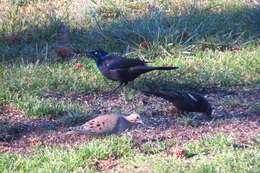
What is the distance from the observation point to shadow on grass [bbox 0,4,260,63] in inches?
364

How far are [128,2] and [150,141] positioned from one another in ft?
18.5

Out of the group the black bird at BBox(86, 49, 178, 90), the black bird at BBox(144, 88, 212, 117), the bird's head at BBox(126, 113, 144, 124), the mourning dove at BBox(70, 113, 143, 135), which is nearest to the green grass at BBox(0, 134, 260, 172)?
the mourning dove at BBox(70, 113, 143, 135)

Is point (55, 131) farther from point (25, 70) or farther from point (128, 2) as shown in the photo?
point (128, 2)

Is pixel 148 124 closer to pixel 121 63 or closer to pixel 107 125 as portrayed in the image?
pixel 107 125

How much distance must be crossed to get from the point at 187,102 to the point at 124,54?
2600 mm

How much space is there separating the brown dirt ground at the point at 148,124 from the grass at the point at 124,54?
95 millimetres

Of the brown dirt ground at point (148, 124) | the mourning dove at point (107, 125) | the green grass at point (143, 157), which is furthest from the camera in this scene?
the brown dirt ground at point (148, 124)

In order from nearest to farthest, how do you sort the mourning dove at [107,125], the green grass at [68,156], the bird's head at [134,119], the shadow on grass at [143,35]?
the green grass at [68,156]
the mourning dove at [107,125]
the bird's head at [134,119]
the shadow on grass at [143,35]

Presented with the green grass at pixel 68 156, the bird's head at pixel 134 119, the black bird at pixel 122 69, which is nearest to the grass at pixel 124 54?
the green grass at pixel 68 156

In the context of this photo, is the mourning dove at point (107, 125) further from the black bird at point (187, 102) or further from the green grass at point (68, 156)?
the black bird at point (187, 102)

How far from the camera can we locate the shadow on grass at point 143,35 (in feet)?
30.4

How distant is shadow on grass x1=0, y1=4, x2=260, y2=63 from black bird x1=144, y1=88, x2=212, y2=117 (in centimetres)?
224

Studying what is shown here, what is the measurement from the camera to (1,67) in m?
8.54

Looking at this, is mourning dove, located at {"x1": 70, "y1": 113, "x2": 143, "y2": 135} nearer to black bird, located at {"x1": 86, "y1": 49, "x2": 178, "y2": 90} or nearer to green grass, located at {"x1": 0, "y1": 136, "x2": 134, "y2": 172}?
green grass, located at {"x1": 0, "y1": 136, "x2": 134, "y2": 172}
